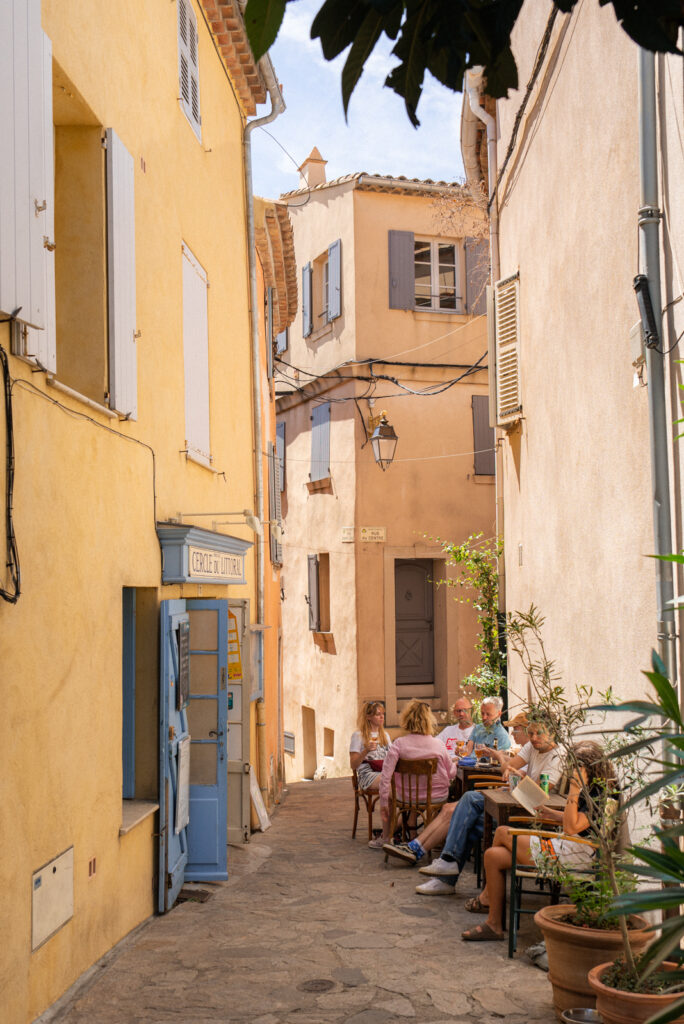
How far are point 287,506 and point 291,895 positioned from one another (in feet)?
44.5

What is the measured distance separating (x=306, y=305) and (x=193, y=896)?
46.0 feet

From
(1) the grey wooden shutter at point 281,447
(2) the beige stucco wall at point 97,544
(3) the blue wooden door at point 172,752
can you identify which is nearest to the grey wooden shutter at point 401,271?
(1) the grey wooden shutter at point 281,447

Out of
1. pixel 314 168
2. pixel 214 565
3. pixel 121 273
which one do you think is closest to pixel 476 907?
pixel 214 565

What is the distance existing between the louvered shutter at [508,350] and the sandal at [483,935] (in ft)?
15.1

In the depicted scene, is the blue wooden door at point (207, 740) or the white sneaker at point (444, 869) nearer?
the white sneaker at point (444, 869)

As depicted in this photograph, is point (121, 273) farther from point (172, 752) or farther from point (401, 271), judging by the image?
point (401, 271)

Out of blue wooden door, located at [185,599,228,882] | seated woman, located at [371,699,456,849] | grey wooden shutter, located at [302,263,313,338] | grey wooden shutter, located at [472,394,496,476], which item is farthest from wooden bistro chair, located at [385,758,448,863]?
grey wooden shutter, located at [302,263,313,338]

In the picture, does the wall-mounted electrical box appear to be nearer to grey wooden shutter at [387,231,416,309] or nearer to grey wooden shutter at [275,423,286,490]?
grey wooden shutter at [387,231,416,309]

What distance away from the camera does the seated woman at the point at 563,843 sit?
5.21 meters

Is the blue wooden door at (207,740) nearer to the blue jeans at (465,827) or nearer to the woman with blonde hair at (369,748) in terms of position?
the blue jeans at (465,827)

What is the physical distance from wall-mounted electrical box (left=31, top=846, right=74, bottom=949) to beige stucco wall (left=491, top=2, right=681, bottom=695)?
3.14m

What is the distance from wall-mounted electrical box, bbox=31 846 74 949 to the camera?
15.5 feet

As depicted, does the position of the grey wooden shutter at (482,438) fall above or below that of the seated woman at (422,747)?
above

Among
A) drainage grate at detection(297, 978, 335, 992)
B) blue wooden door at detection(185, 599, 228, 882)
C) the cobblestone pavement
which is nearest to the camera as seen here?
the cobblestone pavement
